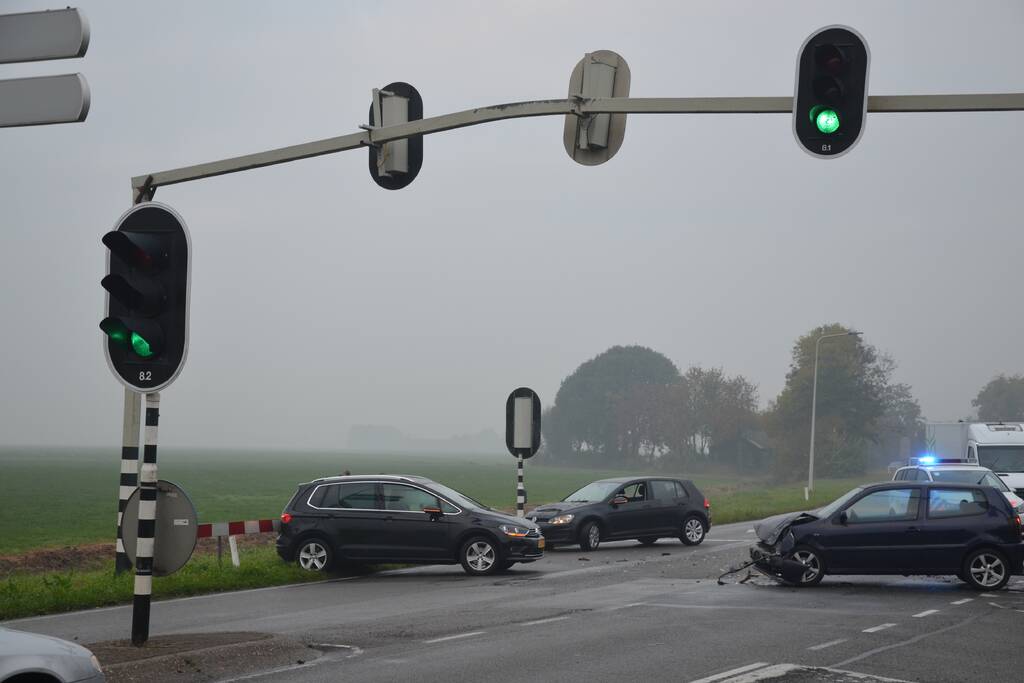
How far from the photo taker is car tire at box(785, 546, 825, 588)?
54.8 ft

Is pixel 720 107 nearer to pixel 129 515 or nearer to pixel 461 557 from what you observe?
pixel 129 515

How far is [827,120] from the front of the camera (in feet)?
30.9

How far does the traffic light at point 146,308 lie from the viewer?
995 cm

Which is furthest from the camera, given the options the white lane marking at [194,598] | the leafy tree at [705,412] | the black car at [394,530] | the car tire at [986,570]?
the leafy tree at [705,412]

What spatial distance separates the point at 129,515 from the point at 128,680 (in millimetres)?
1886

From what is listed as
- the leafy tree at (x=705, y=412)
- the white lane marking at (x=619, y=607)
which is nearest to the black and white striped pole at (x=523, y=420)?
the white lane marking at (x=619, y=607)

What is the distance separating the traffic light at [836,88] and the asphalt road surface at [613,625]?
14.4ft

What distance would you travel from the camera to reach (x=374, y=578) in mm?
19094

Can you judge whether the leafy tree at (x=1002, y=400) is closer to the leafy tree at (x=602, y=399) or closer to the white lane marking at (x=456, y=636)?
the leafy tree at (x=602, y=399)

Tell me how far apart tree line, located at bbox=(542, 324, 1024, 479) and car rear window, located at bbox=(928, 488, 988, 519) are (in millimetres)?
24861

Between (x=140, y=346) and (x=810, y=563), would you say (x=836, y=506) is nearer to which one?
(x=810, y=563)

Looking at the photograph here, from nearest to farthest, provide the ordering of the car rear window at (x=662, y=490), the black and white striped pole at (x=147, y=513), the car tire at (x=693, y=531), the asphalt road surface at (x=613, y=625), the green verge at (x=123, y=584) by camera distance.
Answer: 1. the asphalt road surface at (x=613, y=625)
2. the black and white striped pole at (x=147, y=513)
3. the green verge at (x=123, y=584)
4. the car rear window at (x=662, y=490)
5. the car tire at (x=693, y=531)

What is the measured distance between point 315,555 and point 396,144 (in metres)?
9.82

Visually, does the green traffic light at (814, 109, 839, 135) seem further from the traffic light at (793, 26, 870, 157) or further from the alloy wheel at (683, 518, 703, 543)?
the alloy wheel at (683, 518, 703, 543)
